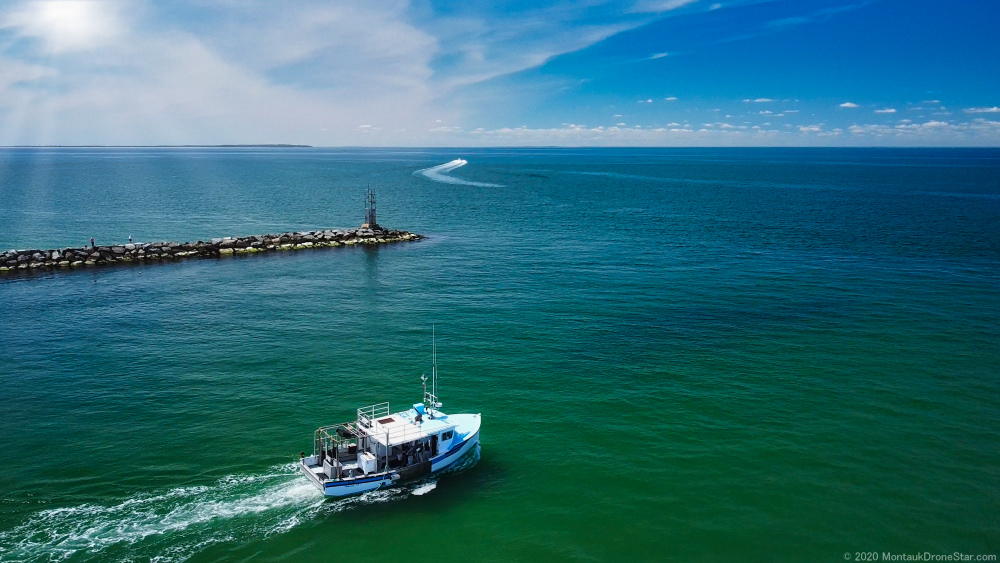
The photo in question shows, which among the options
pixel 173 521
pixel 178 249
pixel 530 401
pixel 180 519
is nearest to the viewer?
pixel 173 521

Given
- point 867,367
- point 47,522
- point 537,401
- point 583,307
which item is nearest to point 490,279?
point 583,307

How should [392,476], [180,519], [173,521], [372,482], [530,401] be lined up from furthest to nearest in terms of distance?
[530,401]
[392,476]
[372,482]
[180,519]
[173,521]

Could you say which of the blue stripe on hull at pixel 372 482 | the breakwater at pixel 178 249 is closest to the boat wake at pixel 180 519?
the blue stripe on hull at pixel 372 482

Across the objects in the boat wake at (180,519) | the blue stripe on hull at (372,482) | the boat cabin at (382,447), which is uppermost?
the boat cabin at (382,447)

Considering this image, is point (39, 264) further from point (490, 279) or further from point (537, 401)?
point (537, 401)

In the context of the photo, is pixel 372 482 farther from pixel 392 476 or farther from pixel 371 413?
pixel 371 413

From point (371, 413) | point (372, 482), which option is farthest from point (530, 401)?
point (372, 482)

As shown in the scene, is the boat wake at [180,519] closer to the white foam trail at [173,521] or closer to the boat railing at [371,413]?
the white foam trail at [173,521]
